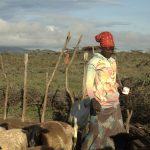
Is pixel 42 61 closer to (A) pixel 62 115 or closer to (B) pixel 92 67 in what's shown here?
(A) pixel 62 115

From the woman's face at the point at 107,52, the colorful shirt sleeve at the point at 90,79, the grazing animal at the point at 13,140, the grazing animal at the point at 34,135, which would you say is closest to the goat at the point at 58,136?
the grazing animal at the point at 34,135

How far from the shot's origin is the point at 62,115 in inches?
521

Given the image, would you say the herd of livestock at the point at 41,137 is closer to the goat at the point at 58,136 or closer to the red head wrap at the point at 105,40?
the goat at the point at 58,136

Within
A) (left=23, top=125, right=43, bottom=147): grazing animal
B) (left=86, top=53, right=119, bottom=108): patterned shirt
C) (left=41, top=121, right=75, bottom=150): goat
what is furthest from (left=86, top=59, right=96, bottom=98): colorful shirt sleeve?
(left=23, top=125, right=43, bottom=147): grazing animal

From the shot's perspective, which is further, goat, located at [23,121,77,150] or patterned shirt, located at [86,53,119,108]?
goat, located at [23,121,77,150]

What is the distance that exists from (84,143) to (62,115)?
6.45 meters

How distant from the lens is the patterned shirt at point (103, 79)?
6.60 m

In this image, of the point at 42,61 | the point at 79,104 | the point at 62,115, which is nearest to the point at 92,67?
the point at 79,104

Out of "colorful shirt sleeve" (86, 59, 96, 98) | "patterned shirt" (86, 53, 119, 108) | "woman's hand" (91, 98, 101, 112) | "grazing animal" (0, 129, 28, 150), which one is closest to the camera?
"woman's hand" (91, 98, 101, 112)

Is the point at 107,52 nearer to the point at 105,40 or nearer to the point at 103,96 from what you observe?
the point at 105,40

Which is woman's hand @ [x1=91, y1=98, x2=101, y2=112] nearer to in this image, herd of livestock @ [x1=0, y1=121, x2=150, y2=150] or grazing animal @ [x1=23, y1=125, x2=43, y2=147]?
herd of livestock @ [x1=0, y1=121, x2=150, y2=150]

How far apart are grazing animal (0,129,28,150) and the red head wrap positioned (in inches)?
91.6

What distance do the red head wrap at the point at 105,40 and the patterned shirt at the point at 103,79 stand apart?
0.17 m

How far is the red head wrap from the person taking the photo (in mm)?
6602
